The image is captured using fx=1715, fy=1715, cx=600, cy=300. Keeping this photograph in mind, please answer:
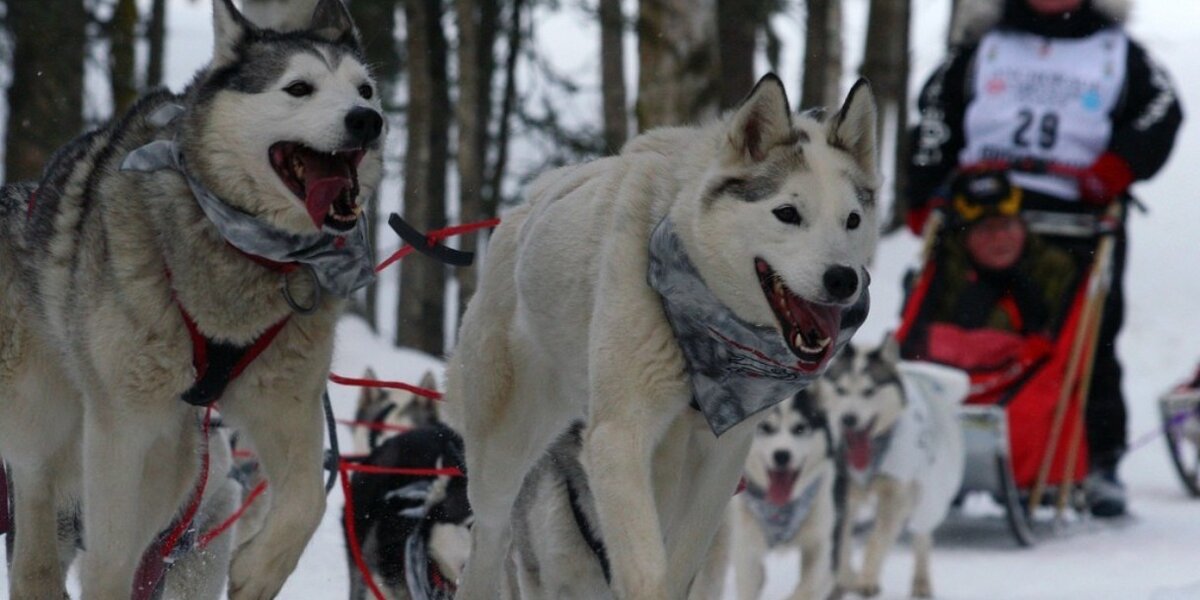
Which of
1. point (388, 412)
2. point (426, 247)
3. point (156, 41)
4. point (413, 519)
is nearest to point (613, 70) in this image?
point (156, 41)

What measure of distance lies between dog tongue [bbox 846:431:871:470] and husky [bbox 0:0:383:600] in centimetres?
451

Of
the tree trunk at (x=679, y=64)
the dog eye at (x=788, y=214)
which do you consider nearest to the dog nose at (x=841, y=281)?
the dog eye at (x=788, y=214)

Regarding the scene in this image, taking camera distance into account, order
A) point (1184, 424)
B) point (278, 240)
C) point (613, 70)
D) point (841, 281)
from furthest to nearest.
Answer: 1. point (613, 70)
2. point (1184, 424)
3. point (278, 240)
4. point (841, 281)

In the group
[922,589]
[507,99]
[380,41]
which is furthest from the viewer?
[380,41]

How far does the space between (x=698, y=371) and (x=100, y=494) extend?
126 cm

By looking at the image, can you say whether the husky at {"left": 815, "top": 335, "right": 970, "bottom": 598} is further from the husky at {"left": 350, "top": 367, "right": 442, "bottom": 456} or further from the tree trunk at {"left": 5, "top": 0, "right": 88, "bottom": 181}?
the tree trunk at {"left": 5, "top": 0, "right": 88, "bottom": 181}

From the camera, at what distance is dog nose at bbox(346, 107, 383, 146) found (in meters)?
3.25

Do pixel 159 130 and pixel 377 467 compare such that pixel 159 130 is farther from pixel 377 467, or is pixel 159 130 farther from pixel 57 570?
pixel 377 467

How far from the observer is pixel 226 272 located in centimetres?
356

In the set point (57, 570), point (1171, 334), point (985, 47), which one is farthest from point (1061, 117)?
point (1171, 334)

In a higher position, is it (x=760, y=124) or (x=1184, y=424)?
(x=760, y=124)

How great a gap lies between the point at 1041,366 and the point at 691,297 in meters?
5.44

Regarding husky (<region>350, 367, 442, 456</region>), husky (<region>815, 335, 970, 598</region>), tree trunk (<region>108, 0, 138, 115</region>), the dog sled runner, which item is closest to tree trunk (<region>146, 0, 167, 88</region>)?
tree trunk (<region>108, 0, 138, 115</region>)

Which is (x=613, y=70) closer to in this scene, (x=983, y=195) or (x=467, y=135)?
(x=467, y=135)
